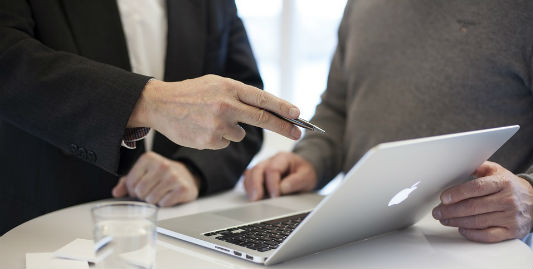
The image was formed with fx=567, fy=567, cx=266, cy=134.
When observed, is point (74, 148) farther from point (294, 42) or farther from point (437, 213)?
point (294, 42)

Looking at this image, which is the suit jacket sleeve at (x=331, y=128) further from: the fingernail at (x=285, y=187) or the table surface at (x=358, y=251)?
the table surface at (x=358, y=251)

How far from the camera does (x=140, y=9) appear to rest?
1.42 m

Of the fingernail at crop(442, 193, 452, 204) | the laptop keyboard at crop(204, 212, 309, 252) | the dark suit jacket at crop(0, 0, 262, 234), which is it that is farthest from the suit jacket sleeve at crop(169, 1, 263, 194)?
the fingernail at crop(442, 193, 452, 204)

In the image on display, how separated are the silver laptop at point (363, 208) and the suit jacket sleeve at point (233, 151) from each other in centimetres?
24

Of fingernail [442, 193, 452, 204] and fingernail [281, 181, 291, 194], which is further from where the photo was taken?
fingernail [281, 181, 291, 194]

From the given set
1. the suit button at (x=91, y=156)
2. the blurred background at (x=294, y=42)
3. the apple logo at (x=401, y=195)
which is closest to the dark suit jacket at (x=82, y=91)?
the suit button at (x=91, y=156)

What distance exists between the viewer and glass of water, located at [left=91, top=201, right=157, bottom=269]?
0.69 m

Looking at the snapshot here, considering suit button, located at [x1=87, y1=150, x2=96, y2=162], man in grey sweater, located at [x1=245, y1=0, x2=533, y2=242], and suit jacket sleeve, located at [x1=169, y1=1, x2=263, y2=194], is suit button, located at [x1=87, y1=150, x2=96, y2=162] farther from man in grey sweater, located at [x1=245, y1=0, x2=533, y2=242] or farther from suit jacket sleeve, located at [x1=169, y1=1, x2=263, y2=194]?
man in grey sweater, located at [x1=245, y1=0, x2=533, y2=242]

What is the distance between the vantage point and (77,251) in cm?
83

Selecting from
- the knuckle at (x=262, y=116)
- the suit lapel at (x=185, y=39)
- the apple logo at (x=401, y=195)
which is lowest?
the apple logo at (x=401, y=195)

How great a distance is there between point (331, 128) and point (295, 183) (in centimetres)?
33

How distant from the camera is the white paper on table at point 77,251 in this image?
31.9 inches

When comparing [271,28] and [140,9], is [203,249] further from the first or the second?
[271,28]

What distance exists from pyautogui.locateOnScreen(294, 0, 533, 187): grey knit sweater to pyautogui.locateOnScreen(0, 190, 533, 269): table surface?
0.96 feet
